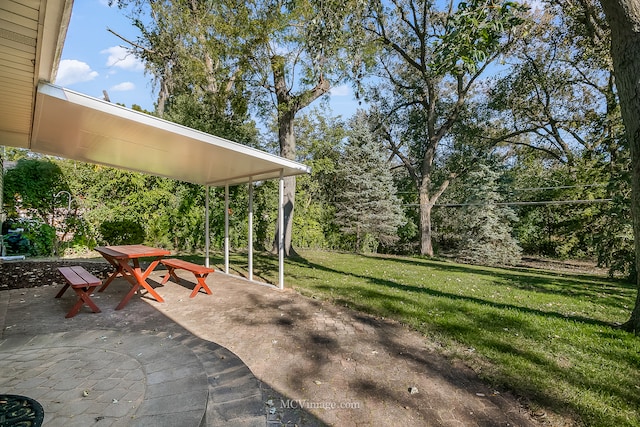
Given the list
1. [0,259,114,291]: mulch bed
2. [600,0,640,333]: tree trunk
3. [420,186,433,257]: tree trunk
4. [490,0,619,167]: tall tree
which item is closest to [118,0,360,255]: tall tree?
[0,259,114,291]: mulch bed

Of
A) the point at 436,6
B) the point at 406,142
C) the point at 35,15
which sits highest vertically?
the point at 436,6

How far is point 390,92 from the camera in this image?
18.8 meters

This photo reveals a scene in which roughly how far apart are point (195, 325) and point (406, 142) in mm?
19155

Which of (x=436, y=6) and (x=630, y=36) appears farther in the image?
(x=436, y=6)

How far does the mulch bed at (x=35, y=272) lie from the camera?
229 inches

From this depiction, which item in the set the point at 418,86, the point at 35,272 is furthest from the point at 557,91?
the point at 35,272

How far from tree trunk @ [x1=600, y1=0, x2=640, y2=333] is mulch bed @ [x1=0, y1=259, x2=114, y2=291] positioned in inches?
362

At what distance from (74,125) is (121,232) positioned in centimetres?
672

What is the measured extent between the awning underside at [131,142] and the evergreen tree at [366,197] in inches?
406

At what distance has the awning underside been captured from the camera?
327 cm

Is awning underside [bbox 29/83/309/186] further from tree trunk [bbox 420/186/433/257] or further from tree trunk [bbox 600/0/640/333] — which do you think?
tree trunk [bbox 420/186/433/257]

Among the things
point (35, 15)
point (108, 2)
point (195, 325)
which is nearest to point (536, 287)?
point (195, 325)

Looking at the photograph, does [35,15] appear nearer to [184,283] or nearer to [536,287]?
[184,283]

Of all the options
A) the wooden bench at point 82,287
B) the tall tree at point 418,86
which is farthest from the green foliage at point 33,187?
the tall tree at point 418,86
